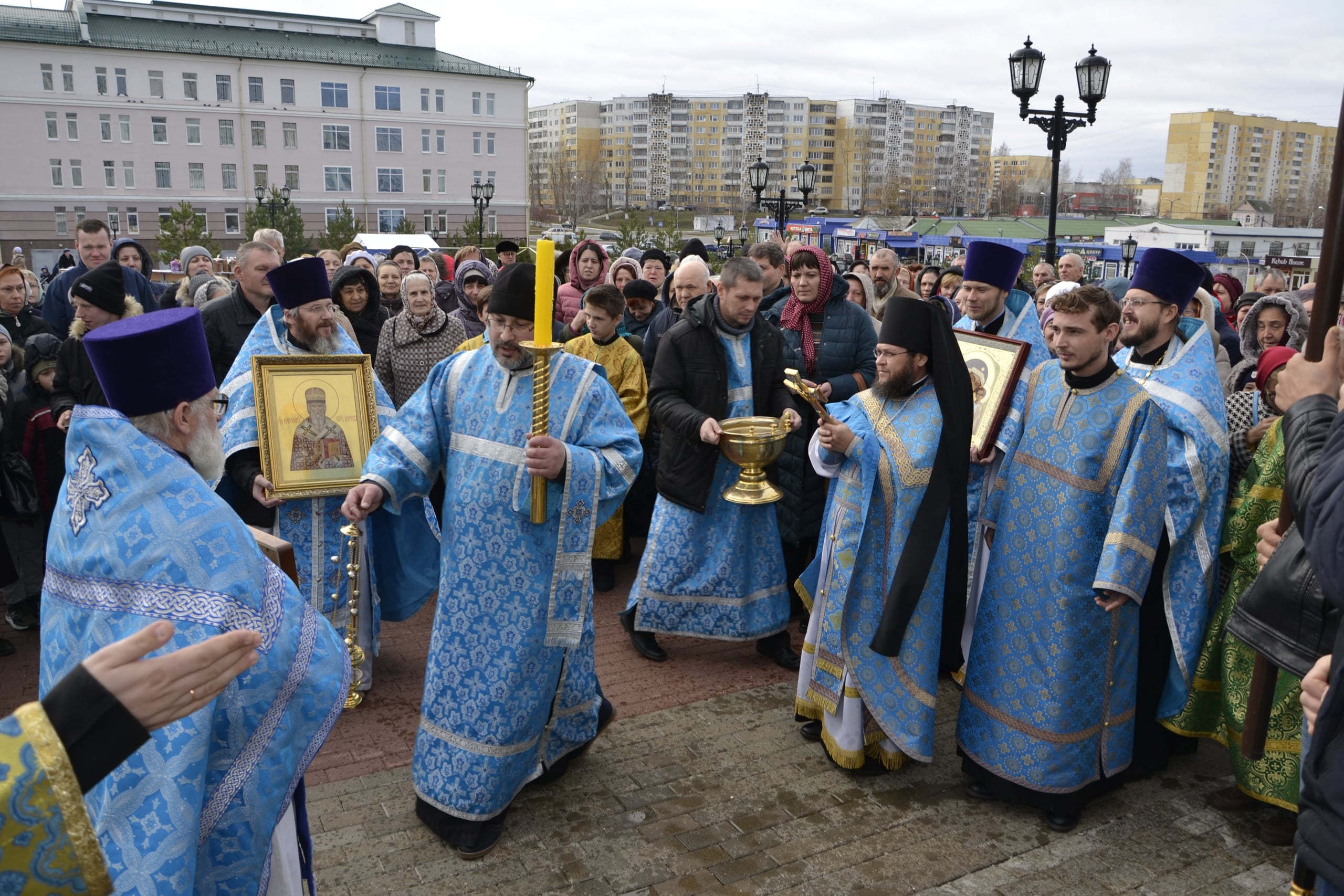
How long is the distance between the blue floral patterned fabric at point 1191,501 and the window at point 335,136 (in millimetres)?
57521

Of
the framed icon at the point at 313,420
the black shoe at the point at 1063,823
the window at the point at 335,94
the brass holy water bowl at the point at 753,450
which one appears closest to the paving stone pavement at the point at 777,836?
the black shoe at the point at 1063,823

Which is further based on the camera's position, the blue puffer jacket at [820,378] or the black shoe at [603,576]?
the black shoe at [603,576]

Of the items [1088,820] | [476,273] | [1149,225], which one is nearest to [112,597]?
[1088,820]

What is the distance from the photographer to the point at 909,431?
13.7ft

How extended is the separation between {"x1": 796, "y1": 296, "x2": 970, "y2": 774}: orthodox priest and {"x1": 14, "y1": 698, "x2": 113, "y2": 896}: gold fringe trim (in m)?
3.02

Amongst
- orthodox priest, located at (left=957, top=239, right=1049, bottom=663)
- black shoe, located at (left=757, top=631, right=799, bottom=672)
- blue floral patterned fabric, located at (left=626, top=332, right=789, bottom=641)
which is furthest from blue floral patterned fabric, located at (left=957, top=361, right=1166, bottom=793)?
blue floral patterned fabric, located at (left=626, top=332, right=789, bottom=641)

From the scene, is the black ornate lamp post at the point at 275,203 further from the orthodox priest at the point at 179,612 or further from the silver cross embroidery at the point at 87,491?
the silver cross embroidery at the point at 87,491

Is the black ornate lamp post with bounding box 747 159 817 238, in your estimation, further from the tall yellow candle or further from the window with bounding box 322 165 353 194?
the window with bounding box 322 165 353 194

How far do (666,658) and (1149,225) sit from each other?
68.4 meters

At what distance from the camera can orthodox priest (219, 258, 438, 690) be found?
4605 millimetres

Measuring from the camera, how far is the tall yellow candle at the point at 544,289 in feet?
10.5

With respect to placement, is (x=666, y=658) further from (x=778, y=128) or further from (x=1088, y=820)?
(x=778, y=128)

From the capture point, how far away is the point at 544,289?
3.28 metres

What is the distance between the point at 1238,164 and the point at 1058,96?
465ft
